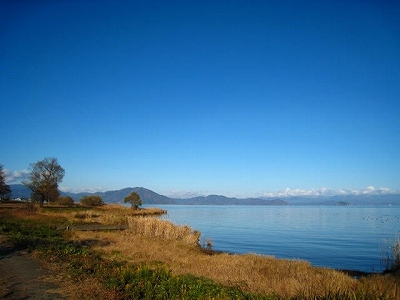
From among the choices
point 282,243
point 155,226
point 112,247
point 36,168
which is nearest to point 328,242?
point 282,243

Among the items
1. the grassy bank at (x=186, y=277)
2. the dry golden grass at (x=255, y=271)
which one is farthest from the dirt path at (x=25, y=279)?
the dry golden grass at (x=255, y=271)

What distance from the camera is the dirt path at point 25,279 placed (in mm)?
11641

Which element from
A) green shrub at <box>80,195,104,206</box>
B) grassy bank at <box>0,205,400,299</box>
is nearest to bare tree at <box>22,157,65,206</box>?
green shrub at <box>80,195,104,206</box>

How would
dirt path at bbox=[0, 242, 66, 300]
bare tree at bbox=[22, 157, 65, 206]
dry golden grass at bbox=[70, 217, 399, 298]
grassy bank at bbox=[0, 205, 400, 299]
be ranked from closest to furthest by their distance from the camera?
1. dirt path at bbox=[0, 242, 66, 300]
2. grassy bank at bbox=[0, 205, 400, 299]
3. dry golden grass at bbox=[70, 217, 399, 298]
4. bare tree at bbox=[22, 157, 65, 206]

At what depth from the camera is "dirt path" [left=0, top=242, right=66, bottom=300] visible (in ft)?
38.2

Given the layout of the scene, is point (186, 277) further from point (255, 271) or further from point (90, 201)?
point (90, 201)

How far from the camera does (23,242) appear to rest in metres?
23.2

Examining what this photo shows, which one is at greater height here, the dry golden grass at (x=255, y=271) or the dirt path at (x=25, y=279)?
the dirt path at (x=25, y=279)

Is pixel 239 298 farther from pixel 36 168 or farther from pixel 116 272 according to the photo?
pixel 36 168

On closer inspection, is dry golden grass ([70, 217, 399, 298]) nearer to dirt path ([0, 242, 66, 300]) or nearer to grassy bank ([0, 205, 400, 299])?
grassy bank ([0, 205, 400, 299])

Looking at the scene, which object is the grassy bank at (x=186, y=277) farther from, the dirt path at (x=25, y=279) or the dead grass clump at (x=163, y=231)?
the dead grass clump at (x=163, y=231)

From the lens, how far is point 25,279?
45.0 feet

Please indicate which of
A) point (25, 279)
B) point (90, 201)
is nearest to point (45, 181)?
point (90, 201)

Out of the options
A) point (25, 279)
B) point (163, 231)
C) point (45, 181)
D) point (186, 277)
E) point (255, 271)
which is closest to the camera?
point (25, 279)
